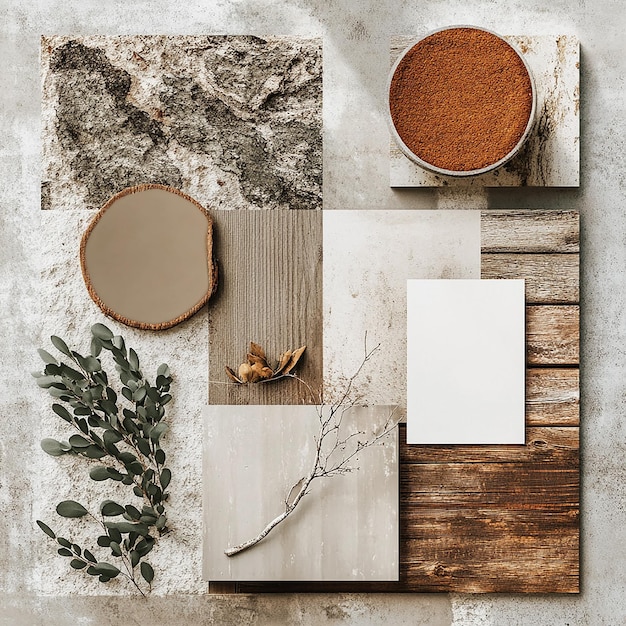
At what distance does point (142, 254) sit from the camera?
128 centimetres

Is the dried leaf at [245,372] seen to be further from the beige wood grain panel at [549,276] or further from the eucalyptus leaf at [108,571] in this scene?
the beige wood grain panel at [549,276]

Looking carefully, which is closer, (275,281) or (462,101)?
(462,101)

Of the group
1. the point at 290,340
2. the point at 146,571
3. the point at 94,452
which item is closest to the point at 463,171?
the point at 290,340

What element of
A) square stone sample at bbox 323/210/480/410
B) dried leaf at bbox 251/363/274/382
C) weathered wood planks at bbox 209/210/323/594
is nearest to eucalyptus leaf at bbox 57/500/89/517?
weathered wood planks at bbox 209/210/323/594

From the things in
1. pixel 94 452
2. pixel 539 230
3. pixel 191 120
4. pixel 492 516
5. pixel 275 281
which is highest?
pixel 191 120

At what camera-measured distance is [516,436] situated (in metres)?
1.27

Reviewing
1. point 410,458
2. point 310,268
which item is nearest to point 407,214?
point 310,268

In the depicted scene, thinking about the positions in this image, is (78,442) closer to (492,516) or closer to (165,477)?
(165,477)

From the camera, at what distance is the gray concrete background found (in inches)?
51.7

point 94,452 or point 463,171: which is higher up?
point 463,171

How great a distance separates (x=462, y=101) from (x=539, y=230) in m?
0.30

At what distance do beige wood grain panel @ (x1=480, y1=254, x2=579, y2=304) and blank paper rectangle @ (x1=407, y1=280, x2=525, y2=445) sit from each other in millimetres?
40

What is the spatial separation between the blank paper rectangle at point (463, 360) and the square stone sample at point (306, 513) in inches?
3.3

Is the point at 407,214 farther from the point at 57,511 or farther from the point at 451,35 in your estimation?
the point at 57,511
